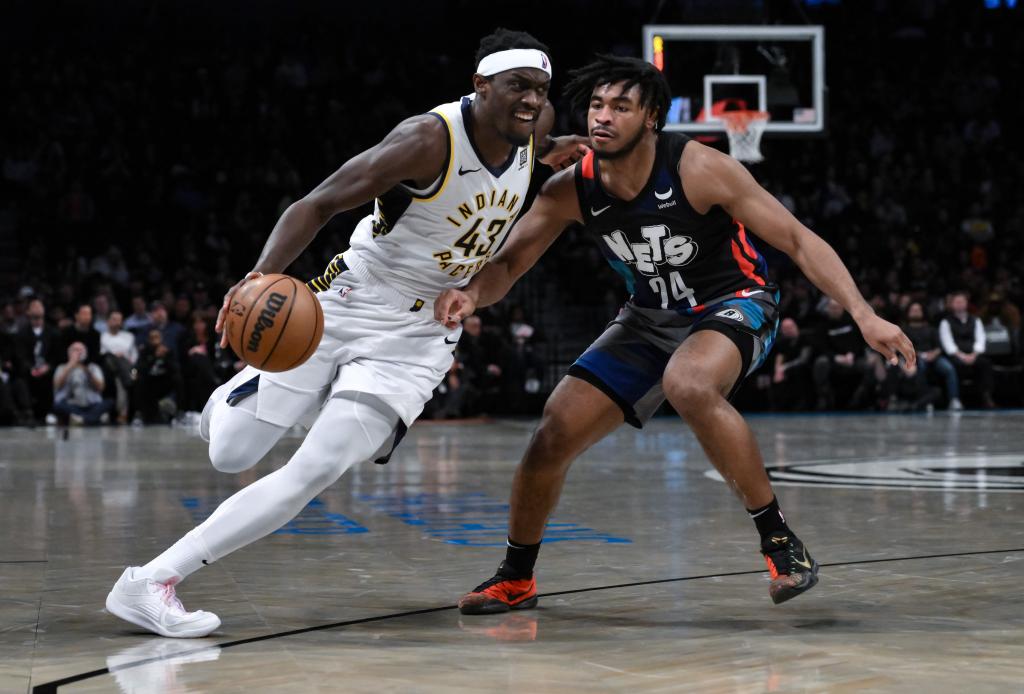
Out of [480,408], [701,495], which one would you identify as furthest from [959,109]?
[701,495]

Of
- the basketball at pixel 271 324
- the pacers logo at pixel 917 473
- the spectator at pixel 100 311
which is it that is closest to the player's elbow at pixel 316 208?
the basketball at pixel 271 324

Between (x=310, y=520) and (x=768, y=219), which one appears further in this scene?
(x=310, y=520)

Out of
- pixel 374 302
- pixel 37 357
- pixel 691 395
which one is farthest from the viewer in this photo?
pixel 37 357

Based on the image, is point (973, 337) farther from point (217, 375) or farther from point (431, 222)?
point (431, 222)

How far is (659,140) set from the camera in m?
4.96

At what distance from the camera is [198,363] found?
607 inches

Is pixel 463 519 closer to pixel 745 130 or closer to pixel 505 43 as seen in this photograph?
pixel 505 43

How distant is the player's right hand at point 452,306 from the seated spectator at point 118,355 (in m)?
11.4

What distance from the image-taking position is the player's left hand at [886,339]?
14.4 feet

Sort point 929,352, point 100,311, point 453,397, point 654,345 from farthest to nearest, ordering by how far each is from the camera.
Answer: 1. point 929,352
2. point 453,397
3. point 100,311
4. point 654,345

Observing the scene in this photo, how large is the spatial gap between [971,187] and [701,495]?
49.1ft

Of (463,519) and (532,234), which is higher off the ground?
(532,234)

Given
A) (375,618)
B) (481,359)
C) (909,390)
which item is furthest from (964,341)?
(375,618)

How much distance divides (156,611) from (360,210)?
1604 cm
